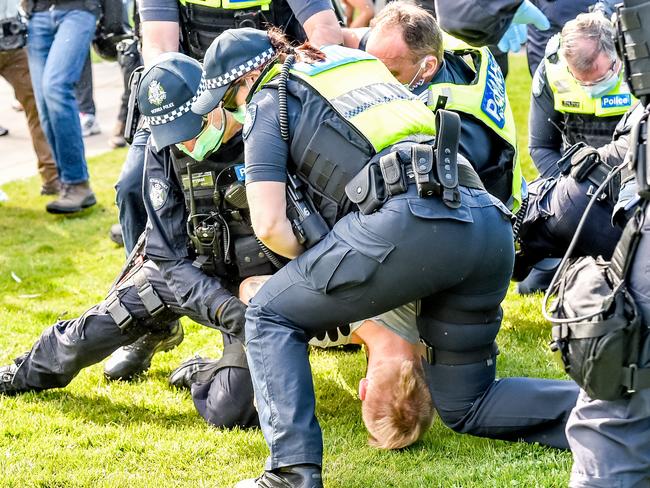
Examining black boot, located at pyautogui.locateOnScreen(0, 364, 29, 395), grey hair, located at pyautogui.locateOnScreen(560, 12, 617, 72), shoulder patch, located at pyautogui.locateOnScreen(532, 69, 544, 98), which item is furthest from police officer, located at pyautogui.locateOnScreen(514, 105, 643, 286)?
black boot, located at pyautogui.locateOnScreen(0, 364, 29, 395)

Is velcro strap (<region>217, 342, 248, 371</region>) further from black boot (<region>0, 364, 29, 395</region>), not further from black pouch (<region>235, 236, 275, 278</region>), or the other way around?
black boot (<region>0, 364, 29, 395</region>)

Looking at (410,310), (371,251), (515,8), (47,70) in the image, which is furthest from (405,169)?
(47,70)

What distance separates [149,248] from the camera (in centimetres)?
420

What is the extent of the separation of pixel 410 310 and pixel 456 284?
640 millimetres

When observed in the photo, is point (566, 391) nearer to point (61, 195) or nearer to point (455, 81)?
point (455, 81)

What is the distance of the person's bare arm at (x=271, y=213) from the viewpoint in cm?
338

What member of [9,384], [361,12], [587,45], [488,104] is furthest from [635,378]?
[361,12]

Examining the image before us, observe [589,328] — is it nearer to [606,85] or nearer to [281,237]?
[281,237]

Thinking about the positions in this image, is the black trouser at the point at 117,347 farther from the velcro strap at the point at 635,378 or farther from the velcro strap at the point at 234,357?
the velcro strap at the point at 635,378

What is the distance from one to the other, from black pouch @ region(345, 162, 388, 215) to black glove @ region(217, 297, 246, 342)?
2.68 ft

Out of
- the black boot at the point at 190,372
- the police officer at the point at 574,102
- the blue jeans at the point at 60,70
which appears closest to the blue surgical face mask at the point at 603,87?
the police officer at the point at 574,102

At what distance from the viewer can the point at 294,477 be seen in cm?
329

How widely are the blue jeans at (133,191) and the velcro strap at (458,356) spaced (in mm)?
1865

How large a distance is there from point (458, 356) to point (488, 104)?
1060 millimetres
